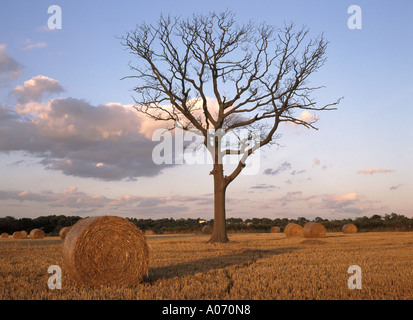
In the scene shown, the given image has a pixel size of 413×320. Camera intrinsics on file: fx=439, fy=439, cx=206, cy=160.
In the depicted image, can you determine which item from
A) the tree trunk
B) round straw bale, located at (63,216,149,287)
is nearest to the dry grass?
round straw bale, located at (63,216,149,287)

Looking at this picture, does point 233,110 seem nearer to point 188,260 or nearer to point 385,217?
point 188,260

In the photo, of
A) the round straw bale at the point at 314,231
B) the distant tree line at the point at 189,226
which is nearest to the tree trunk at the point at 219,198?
the round straw bale at the point at 314,231

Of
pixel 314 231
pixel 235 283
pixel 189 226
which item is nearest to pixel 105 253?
pixel 235 283

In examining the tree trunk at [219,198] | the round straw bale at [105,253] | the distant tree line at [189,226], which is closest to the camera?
the round straw bale at [105,253]

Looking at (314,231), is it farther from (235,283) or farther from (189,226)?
(189,226)

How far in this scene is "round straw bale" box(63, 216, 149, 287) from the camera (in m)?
7.94

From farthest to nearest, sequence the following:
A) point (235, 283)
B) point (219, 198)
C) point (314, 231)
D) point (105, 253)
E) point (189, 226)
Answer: point (189, 226) < point (314, 231) < point (219, 198) < point (105, 253) < point (235, 283)

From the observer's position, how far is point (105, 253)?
328 inches

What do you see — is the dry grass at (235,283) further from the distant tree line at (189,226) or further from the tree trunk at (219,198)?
the distant tree line at (189,226)

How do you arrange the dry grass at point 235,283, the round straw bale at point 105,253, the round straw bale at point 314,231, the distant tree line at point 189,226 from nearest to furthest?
the dry grass at point 235,283 < the round straw bale at point 105,253 < the round straw bale at point 314,231 < the distant tree line at point 189,226

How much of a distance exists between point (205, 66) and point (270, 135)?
4658mm

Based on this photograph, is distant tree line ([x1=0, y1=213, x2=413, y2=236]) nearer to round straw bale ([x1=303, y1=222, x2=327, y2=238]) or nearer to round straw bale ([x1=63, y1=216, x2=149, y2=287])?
round straw bale ([x1=303, y1=222, x2=327, y2=238])

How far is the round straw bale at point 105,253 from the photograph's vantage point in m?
7.94

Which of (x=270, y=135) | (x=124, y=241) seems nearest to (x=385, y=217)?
(x=270, y=135)
